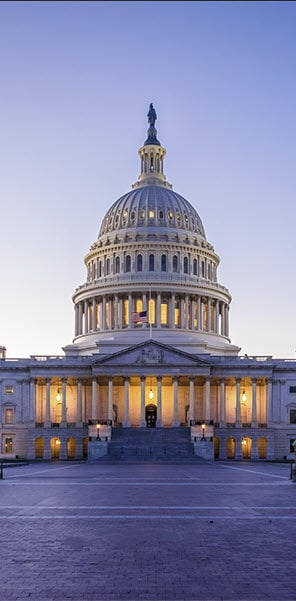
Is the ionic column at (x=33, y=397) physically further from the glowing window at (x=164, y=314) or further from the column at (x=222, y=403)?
the column at (x=222, y=403)

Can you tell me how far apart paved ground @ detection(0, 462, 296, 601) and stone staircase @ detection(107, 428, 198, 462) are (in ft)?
183

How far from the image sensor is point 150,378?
11256 cm

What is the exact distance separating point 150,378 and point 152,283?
1912 centimetres

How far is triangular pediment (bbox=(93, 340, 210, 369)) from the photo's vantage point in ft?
354

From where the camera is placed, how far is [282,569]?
1717 centimetres

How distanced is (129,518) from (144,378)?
270ft

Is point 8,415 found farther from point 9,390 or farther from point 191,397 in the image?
point 191,397

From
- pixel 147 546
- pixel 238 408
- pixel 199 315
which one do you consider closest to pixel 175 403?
pixel 238 408

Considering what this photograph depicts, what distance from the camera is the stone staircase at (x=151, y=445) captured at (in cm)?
9200

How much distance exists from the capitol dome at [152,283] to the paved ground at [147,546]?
282 feet

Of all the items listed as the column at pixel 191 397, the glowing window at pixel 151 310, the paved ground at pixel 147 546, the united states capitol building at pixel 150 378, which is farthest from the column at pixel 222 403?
the paved ground at pixel 147 546

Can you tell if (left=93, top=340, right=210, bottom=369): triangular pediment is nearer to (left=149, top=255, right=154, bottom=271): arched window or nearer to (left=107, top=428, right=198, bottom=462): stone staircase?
(left=107, top=428, right=198, bottom=462): stone staircase

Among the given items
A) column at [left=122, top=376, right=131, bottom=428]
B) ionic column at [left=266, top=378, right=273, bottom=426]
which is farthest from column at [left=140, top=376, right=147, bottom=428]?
ionic column at [left=266, top=378, right=273, bottom=426]

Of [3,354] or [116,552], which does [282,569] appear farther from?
[3,354]
